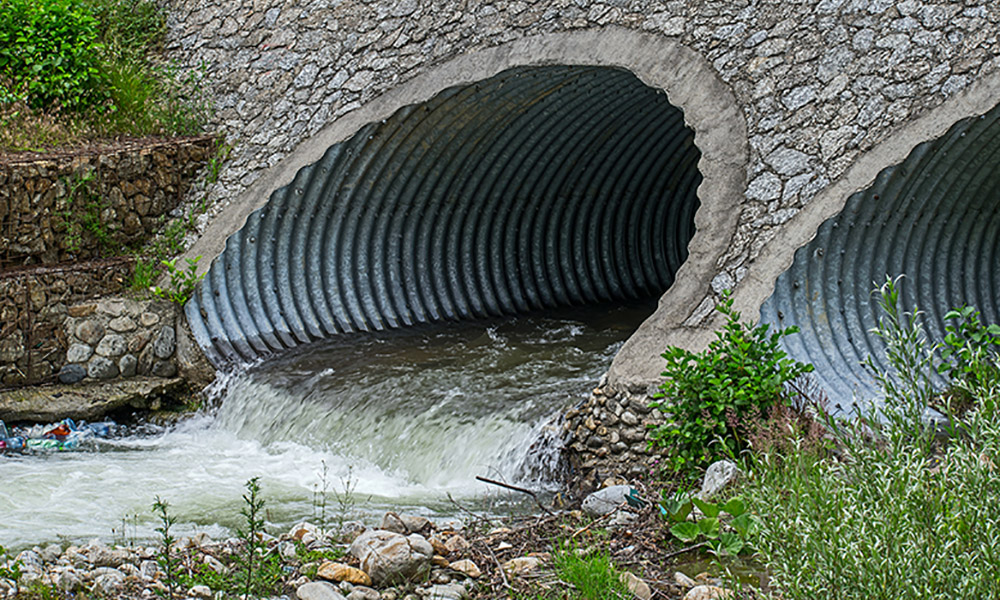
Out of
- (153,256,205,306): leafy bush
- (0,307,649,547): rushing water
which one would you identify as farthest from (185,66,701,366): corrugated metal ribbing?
(0,307,649,547): rushing water

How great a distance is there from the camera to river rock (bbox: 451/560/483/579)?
187 inches

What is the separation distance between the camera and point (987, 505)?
337 centimetres

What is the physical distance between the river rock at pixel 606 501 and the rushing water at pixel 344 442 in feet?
2.72

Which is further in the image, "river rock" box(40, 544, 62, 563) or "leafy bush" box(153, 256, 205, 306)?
"leafy bush" box(153, 256, 205, 306)

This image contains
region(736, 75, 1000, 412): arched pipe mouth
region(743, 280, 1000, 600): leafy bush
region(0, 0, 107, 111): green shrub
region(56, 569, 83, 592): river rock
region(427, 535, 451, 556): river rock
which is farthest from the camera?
region(0, 0, 107, 111): green shrub

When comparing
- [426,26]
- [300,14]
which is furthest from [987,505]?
[300,14]

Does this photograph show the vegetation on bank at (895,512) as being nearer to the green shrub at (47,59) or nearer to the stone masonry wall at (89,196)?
the stone masonry wall at (89,196)

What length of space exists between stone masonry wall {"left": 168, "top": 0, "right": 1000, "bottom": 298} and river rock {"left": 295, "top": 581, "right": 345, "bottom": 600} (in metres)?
3.55

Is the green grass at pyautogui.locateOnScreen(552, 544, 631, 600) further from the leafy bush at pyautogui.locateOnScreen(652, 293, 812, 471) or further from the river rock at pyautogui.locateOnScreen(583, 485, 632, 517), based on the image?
the leafy bush at pyautogui.locateOnScreen(652, 293, 812, 471)

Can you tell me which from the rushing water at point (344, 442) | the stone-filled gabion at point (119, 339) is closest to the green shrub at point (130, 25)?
the stone-filled gabion at point (119, 339)

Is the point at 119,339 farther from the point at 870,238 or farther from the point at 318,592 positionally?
the point at 870,238

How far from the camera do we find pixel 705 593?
4.32 meters

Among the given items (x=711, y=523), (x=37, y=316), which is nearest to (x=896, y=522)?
(x=711, y=523)

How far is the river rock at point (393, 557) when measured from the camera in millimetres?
Result: 4656
